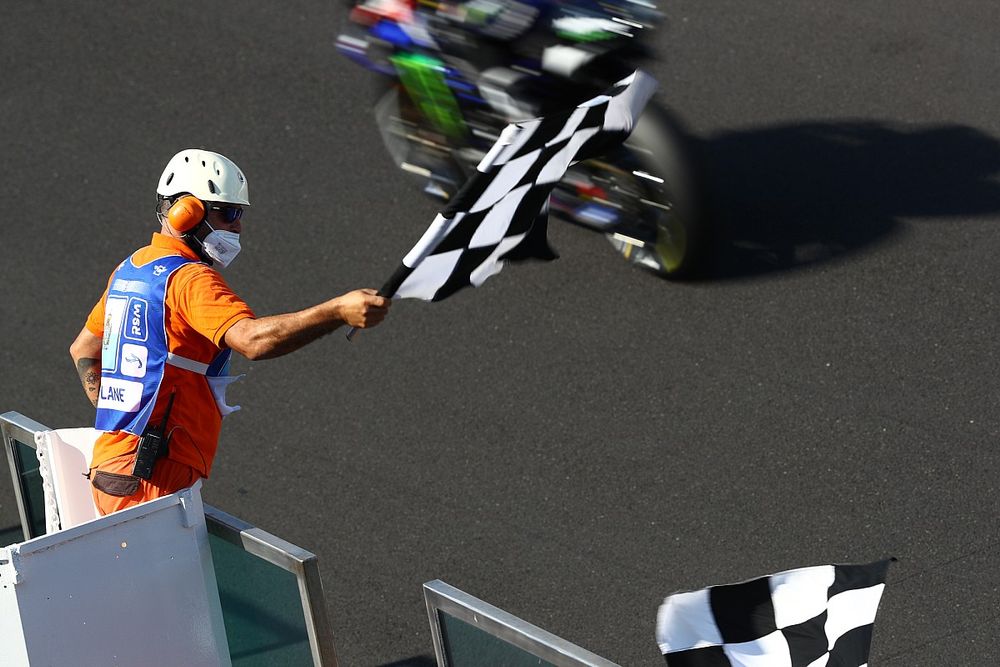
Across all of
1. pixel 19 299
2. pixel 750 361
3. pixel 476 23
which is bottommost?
pixel 19 299

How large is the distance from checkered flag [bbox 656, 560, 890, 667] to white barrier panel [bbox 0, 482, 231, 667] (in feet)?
5.16

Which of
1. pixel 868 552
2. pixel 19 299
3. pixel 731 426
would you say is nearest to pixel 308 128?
pixel 19 299

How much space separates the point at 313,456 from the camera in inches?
244

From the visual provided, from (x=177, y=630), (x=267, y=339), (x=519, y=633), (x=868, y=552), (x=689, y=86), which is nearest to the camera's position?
(x=519, y=633)

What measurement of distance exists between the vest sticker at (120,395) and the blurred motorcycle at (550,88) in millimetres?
2893

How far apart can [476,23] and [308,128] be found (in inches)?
82.3

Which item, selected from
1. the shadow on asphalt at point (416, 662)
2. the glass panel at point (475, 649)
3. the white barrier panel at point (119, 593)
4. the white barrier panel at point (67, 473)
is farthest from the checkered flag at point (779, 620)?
the white barrier panel at point (67, 473)

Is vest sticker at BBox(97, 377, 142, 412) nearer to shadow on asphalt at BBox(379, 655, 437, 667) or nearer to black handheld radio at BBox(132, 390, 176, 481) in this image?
black handheld radio at BBox(132, 390, 176, 481)

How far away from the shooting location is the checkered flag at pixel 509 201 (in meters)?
3.58

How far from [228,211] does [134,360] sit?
1.82 ft

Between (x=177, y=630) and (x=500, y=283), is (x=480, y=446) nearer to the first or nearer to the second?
(x=500, y=283)

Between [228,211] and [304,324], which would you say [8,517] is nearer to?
[228,211]

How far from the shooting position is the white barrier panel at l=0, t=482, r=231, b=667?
383 centimetres

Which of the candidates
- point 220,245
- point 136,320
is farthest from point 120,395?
point 220,245
